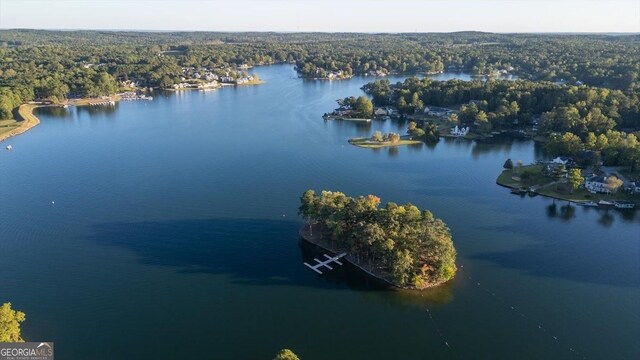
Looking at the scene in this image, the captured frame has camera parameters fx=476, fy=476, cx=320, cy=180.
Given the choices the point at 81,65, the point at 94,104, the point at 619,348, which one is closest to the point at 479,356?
the point at 619,348

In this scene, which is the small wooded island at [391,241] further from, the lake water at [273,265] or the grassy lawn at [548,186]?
the grassy lawn at [548,186]

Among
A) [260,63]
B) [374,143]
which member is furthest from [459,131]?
[260,63]

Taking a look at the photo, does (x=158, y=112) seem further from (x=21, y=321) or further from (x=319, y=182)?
(x=21, y=321)

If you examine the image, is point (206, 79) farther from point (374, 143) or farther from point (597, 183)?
point (597, 183)

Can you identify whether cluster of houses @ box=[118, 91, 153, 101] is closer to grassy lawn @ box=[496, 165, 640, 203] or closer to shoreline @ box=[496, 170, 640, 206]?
grassy lawn @ box=[496, 165, 640, 203]

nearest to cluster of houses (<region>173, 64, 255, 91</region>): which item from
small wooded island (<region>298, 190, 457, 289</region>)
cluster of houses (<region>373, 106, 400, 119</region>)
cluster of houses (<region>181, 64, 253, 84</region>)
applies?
cluster of houses (<region>181, 64, 253, 84</region>)
